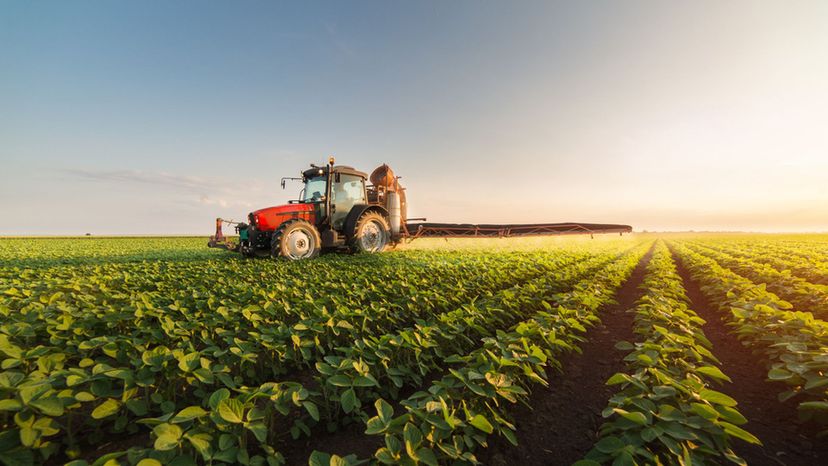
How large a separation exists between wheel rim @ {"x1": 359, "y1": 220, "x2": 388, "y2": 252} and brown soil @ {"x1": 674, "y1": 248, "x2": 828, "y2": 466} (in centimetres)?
913

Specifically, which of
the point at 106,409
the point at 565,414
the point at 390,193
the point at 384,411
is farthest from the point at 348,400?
the point at 390,193

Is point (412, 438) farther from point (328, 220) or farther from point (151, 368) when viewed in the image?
point (328, 220)

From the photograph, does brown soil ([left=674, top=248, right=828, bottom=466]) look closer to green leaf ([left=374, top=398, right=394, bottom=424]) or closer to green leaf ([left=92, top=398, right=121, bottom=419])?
green leaf ([left=374, top=398, right=394, bottom=424])

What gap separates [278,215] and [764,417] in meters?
10.9

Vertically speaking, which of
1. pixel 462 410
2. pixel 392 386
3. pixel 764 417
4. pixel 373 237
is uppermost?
pixel 373 237

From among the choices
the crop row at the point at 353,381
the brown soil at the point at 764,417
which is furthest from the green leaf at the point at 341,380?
the brown soil at the point at 764,417

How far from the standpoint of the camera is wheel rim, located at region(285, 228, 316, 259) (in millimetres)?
9469

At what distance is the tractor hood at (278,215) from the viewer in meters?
10.0

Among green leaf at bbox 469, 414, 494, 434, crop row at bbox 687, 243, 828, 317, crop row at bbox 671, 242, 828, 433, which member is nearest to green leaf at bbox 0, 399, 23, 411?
green leaf at bbox 469, 414, 494, 434

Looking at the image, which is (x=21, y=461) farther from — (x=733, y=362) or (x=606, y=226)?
(x=606, y=226)

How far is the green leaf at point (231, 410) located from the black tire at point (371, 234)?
8843 mm

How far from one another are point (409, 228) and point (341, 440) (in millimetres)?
12886

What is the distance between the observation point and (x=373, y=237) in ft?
38.6

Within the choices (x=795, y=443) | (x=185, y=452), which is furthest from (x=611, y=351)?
(x=185, y=452)
